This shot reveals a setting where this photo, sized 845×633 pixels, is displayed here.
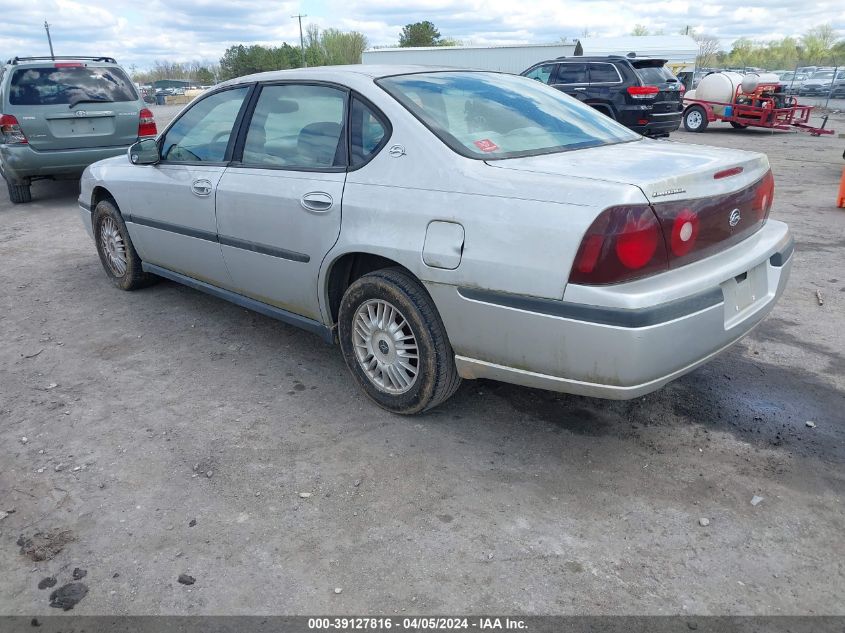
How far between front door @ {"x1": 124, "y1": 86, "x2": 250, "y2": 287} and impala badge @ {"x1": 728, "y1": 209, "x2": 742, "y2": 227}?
9.04 ft

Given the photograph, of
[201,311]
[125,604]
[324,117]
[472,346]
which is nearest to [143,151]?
[201,311]

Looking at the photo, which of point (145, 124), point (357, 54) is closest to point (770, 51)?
point (357, 54)

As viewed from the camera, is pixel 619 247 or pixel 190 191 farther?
pixel 190 191

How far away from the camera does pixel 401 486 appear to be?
283cm

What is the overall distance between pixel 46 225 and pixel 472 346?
23.6 ft

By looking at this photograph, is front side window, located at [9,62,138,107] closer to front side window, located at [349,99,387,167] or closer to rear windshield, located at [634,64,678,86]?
front side window, located at [349,99,387,167]

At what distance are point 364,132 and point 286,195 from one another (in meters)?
0.54

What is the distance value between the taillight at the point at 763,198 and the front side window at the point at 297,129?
1.93 meters

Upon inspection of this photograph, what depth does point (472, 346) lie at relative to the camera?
9.45 ft

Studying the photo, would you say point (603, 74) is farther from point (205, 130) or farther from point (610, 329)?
point (610, 329)

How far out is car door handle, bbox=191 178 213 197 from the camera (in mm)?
3963

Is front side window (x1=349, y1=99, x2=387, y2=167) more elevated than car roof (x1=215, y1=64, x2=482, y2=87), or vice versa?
car roof (x1=215, y1=64, x2=482, y2=87)

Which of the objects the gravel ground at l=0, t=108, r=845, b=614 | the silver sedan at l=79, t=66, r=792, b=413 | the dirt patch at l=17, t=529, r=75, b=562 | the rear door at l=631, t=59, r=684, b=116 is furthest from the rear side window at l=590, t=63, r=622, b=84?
the dirt patch at l=17, t=529, r=75, b=562

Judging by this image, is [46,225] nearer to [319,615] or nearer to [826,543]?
[319,615]
